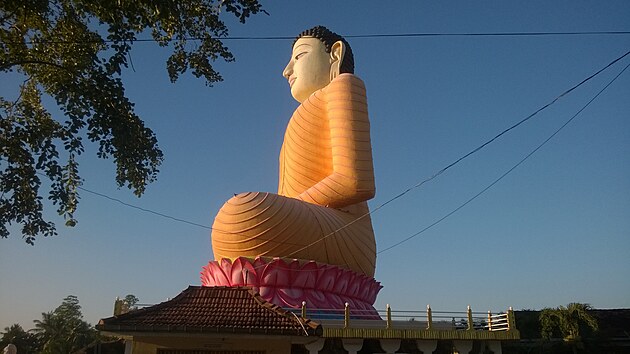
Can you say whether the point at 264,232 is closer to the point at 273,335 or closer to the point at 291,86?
the point at 273,335

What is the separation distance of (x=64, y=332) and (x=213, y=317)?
79.3 feet

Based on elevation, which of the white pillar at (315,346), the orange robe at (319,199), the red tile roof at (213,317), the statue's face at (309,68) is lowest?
the white pillar at (315,346)

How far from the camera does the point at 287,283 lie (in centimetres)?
1048

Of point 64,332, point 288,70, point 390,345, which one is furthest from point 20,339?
point 390,345

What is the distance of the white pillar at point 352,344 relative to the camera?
9172 mm

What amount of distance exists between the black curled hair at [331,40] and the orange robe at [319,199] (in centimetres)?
134

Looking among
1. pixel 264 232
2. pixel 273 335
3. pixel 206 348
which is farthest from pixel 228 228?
pixel 273 335

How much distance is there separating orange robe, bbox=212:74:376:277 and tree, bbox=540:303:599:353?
10338 millimetres

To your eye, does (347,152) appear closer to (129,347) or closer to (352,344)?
(352,344)

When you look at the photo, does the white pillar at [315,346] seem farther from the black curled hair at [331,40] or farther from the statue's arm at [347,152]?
the black curled hair at [331,40]

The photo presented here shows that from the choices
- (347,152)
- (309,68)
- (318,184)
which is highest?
(309,68)

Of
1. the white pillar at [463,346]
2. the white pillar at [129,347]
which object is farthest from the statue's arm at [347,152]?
the white pillar at [129,347]

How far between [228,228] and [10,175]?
16.7 feet

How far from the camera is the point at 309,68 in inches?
565
